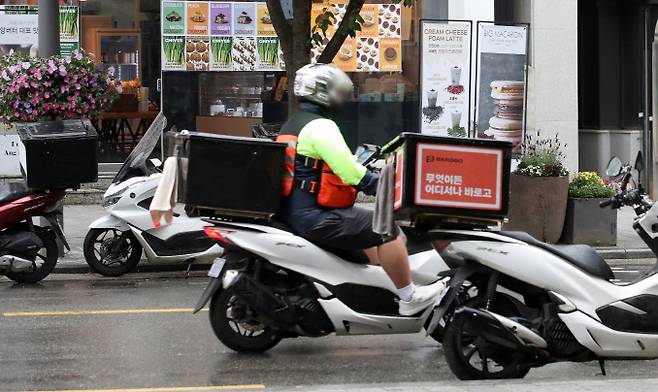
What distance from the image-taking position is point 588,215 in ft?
43.5

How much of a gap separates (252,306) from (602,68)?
1325 centimetres

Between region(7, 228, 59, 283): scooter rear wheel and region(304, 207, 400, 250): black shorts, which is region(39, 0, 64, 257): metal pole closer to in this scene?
region(7, 228, 59, 283): scooter rear wheel

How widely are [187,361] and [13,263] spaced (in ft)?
12.4

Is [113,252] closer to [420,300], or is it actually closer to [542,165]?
[420,300]

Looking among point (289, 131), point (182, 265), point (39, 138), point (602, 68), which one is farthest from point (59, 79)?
point (602, 68)

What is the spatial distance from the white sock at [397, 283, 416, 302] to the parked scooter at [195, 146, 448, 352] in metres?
0.11

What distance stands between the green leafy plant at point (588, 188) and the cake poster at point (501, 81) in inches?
154

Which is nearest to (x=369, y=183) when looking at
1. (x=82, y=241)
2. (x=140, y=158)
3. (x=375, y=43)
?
(x=140, y=158)

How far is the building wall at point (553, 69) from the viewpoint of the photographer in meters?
18.3

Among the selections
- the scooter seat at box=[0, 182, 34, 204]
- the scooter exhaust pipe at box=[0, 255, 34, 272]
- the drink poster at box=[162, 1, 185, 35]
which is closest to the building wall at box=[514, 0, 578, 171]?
the drink poster at box=[162, 1, 185, 35]

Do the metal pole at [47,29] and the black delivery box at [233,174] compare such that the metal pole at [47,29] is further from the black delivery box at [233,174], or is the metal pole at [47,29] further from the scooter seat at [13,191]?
the black delivery box at [233,174]

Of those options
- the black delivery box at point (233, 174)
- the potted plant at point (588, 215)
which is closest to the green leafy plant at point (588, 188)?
the potted plant at point (588, 215)

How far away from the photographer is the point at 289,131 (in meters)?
7.56

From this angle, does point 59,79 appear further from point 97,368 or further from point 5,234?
point 97,368
